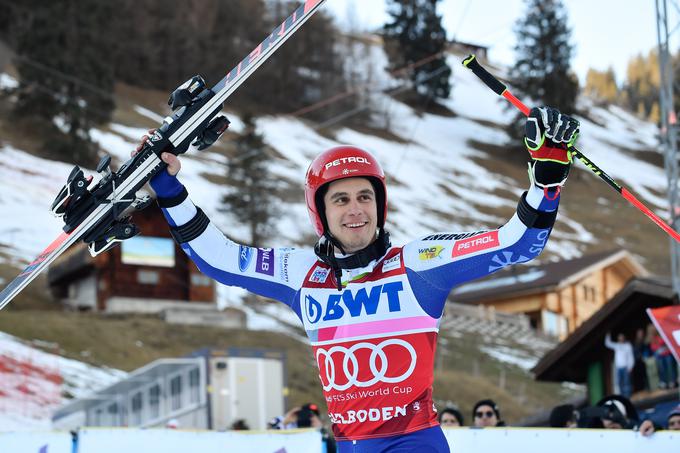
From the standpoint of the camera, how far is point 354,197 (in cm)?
530

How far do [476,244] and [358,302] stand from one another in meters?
0.63

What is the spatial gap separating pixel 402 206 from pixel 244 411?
58697 mm

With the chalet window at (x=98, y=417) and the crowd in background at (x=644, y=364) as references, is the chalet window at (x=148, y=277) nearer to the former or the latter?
the chalet window at (x=98, y=417)

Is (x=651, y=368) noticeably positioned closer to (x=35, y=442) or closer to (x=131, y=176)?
(x=35, y=442)

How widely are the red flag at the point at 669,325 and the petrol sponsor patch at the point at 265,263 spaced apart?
5058 millimetres

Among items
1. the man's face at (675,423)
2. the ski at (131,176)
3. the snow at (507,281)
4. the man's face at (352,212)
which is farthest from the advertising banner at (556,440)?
the snow at (507,281)

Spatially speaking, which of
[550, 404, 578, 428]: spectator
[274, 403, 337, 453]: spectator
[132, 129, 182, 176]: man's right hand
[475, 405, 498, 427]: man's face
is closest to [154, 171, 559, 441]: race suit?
[132, 129, 182, 176]: man's right hand

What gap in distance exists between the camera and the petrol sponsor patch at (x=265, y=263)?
18.1 ft

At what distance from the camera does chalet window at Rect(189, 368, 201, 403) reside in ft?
73.5

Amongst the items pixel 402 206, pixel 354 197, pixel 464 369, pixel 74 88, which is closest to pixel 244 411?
pixel 354 197

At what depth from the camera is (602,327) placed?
19.7 m

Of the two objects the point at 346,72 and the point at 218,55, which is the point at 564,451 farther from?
the point at 346,72

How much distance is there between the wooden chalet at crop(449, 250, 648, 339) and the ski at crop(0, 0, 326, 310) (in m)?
50.1

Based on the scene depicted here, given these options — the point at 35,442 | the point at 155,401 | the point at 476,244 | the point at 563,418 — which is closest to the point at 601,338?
the point at 155,401
